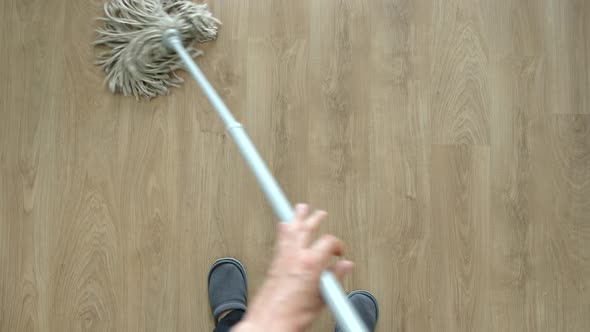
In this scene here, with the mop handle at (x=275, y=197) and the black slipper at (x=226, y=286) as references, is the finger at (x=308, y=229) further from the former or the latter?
the black slipper at (x=226, y=286)

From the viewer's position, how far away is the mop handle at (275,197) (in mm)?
442

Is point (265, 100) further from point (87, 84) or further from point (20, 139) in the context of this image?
point (20, 139)

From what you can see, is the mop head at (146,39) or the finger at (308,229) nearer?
the finger at (308,229)

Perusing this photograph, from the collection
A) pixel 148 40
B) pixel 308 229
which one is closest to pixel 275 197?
pixel 308 229

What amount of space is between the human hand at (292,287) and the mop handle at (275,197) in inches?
0.7

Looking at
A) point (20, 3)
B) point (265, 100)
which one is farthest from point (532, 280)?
Result: point (20, 3)

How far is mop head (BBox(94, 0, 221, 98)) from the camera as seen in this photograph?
2.75ft

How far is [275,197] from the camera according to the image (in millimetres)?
565

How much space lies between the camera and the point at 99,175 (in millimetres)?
873

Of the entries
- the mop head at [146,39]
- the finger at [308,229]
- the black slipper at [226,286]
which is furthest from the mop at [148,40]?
the finger at [308,229]

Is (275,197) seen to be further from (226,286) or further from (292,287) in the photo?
(226,286)

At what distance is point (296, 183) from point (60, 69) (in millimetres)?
555

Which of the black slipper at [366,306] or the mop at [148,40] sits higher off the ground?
the mop at [148,40]

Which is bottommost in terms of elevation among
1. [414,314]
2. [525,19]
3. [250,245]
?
[414,314]
